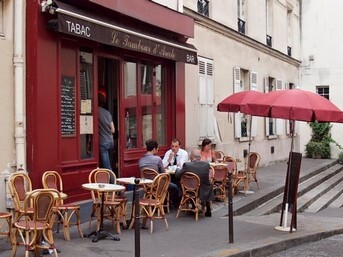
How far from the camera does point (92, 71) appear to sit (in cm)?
869

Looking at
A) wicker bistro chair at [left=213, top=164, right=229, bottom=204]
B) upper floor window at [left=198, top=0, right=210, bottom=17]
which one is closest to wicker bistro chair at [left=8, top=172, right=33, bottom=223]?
wicker bistro chair at [left=213, top=164, right=229, bottom=204]

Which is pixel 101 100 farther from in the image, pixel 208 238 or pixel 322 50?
pixel 322 50

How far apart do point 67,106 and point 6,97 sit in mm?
1192

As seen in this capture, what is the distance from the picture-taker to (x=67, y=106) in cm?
800

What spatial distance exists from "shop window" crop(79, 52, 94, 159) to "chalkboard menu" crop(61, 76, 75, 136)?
27 centimetres

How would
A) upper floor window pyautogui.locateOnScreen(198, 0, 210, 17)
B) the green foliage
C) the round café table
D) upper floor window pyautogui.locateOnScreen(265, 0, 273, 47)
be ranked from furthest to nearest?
the green foliage
upper floor window pyautogui.locateOnScreen(265, 0, 273, 47)
upper floor window pyautogui.locateOnScreen(198, 0, 210, 17)
the round café table

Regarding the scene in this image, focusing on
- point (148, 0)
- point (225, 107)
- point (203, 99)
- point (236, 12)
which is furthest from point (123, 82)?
point (236, 12)

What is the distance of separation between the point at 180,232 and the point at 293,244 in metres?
1.76

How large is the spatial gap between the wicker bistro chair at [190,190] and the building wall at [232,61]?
326 cm

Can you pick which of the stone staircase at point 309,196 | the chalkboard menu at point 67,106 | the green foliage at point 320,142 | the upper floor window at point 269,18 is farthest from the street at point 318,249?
the green foliage at point 320,142

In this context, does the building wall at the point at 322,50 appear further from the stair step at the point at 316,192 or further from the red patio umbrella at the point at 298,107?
the red patio umbrella at the point at 298,107

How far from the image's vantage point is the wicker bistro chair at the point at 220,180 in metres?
10.0

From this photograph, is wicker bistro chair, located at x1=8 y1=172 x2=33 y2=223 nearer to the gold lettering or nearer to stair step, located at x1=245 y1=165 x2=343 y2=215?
the gold lettering

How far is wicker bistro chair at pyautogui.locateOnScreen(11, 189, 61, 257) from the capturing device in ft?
18.4
